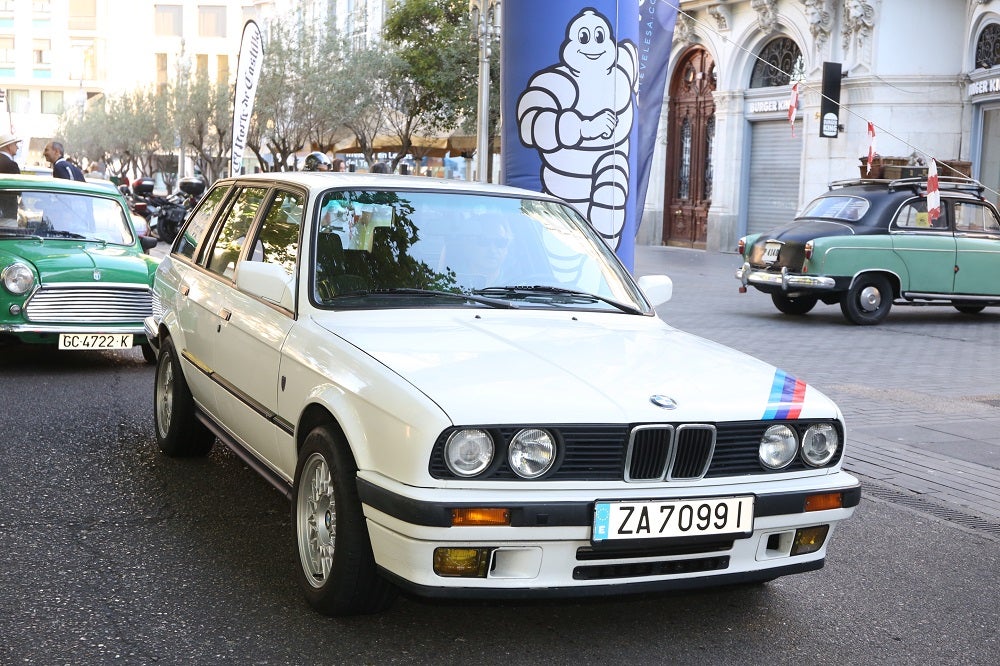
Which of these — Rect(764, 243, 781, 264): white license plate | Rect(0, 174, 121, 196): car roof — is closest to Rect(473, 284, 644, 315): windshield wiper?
Rect(0, 174, 121, 196): car roof

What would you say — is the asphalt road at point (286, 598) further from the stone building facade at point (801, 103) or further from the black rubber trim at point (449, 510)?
the stone building facade at point (801, 103)

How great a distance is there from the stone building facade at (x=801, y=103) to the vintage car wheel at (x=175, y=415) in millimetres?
15422

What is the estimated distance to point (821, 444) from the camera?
4172 millimetres

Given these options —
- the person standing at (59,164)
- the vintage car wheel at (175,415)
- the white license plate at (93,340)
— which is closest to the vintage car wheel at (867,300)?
the white license plate at (93,340)

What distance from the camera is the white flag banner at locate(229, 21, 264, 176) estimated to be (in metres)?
19.6

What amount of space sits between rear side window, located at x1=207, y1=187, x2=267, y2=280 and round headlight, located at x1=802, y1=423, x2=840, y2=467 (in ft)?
9.20

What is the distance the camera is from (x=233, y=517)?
17.8 feet

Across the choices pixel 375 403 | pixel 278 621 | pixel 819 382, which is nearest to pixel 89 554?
pixel 278 621

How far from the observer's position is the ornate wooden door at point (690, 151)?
102 ft

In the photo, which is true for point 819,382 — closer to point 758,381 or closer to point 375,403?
point 758,381

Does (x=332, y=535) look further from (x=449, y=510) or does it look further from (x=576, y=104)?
(x=576, y=104)

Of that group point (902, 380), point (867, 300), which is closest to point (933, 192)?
point (867, 300)

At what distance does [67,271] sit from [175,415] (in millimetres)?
3807

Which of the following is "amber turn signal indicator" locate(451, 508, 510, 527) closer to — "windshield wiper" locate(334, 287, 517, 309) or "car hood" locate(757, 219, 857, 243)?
"windshield wiper" locate(334, 287, 517, 309)
